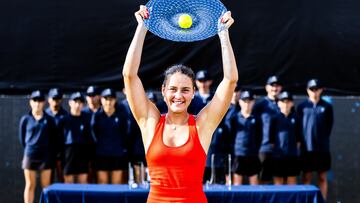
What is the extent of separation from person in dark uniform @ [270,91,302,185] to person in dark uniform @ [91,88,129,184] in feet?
5.26

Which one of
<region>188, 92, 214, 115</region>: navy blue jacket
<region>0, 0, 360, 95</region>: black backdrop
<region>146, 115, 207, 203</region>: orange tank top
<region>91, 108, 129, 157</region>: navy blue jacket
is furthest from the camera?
<region>0, 0, 360, 95</region>: black backdrop

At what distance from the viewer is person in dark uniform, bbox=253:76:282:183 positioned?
606 cm

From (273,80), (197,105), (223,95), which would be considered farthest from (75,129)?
(223,95)

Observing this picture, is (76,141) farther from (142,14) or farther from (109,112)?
(142,14)

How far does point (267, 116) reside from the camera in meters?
6.06

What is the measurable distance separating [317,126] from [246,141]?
2.69ft

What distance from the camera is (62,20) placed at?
6.38 metres

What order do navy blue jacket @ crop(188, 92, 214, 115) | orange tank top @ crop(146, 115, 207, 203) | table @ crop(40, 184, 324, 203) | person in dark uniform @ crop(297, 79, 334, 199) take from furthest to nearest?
person in dark uniform @ crop(297, 79, 334, 199) → navy blue jacket @ crop(188, 92, 214, 115) → table @ crop(40, 184, 324, 203) → orange tank top @ crop(146, 115, 207, 203)

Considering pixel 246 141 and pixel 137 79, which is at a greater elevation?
pixel 137 79

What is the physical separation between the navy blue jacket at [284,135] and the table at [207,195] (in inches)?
53.4

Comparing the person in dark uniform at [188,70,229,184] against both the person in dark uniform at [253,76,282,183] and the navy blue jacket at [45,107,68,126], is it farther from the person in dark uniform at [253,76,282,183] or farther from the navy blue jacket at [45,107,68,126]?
the navy blue jacket at [45,107,68,126]

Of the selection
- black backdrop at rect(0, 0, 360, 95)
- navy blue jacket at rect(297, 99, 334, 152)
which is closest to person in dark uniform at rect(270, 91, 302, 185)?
navy blue jacket at rect(297, 99, 334, 152)

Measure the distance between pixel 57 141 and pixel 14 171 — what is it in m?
0.92

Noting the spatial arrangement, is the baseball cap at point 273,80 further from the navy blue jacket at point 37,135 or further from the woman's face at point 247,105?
the navy blue jacket at point 37,135
